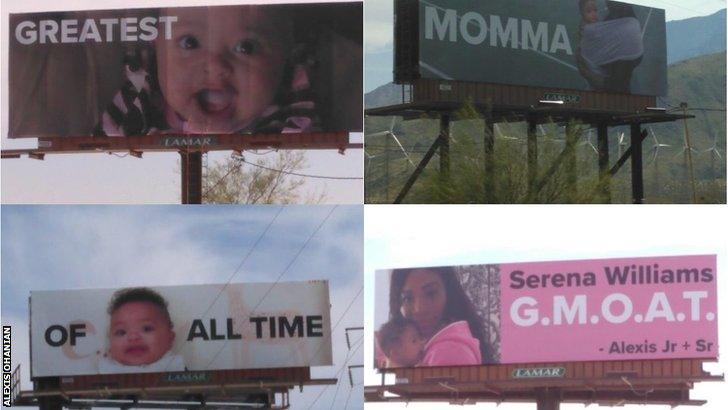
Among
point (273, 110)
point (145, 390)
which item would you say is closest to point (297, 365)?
point (145, 390)

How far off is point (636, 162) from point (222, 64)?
54.3ft

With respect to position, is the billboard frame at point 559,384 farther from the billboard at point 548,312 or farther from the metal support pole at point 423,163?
the metal support pole at point 423,163

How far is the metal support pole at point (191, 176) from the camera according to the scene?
38781mm

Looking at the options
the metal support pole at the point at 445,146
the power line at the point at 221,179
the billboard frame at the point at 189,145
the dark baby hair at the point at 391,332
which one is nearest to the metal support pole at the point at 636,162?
the metal support pole at the point at 445,146

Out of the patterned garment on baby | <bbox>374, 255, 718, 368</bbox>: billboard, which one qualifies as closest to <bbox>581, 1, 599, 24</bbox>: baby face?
<bbox>374, 255, 718, 368</bbox>: billboard

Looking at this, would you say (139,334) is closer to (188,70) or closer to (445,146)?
(188,70)

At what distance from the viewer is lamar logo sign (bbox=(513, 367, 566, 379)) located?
131 ft

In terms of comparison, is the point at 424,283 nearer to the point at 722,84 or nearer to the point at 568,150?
the point at 568,150

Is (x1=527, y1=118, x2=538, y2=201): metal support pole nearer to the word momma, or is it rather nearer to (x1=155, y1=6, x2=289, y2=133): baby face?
the word momma

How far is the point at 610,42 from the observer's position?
45719 millimetres

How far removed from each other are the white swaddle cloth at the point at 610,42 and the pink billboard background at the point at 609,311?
25.2 ft

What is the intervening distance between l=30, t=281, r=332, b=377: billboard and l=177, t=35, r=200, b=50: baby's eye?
747 centimetres

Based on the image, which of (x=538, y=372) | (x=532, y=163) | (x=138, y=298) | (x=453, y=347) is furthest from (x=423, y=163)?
(x=138, y=298)

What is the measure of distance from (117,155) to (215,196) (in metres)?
10.8
